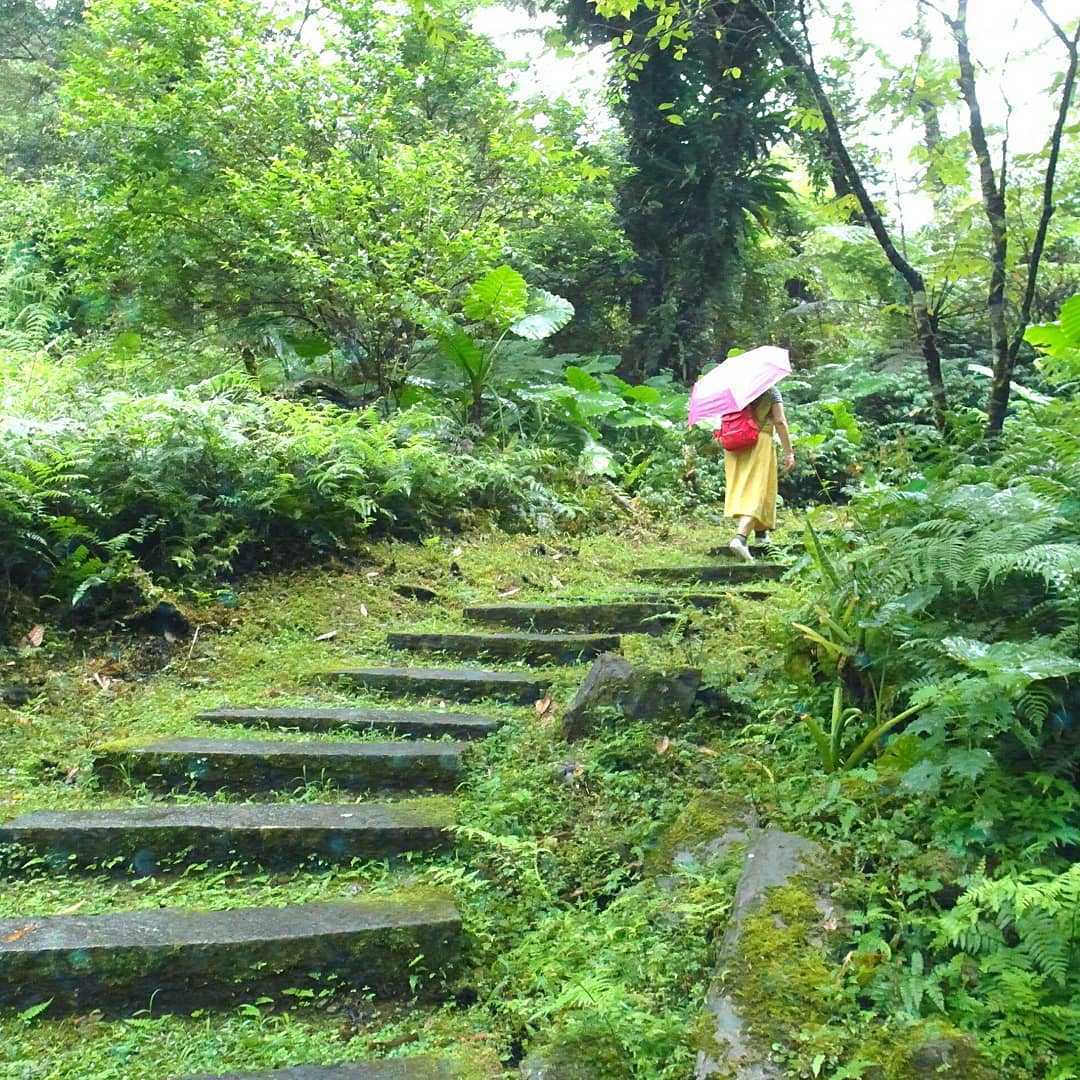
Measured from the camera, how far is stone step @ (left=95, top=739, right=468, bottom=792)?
3.85 metres

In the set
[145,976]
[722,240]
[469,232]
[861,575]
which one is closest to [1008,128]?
[861,575]

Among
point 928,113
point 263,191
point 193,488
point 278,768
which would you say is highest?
point 263,191

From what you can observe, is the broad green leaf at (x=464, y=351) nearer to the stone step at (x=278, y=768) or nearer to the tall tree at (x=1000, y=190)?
the tall tree at (x=1000, y=190)

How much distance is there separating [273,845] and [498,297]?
668cm

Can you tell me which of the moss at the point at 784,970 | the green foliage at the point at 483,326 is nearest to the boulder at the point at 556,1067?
the moss at the point at 784,970

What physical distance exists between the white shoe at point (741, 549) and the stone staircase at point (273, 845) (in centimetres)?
198

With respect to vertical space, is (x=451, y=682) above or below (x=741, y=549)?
below

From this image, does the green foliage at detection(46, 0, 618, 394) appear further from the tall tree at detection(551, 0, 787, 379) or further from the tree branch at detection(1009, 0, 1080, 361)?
the tree branch at detection(1009, 0, 1080, 361)

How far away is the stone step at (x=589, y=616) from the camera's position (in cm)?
549

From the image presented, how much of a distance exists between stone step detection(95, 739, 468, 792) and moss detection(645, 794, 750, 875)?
40.9 inches

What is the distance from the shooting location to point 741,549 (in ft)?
22.3

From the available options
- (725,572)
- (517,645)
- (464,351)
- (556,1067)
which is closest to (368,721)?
(517,645)

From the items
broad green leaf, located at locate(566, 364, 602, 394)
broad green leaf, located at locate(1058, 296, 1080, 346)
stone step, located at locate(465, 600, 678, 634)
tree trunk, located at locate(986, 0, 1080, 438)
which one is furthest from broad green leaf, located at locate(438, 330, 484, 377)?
broad green leaf, located at locate(1058, 296, 1080, 346)

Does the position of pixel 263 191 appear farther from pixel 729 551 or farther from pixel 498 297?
pixel 729 551
